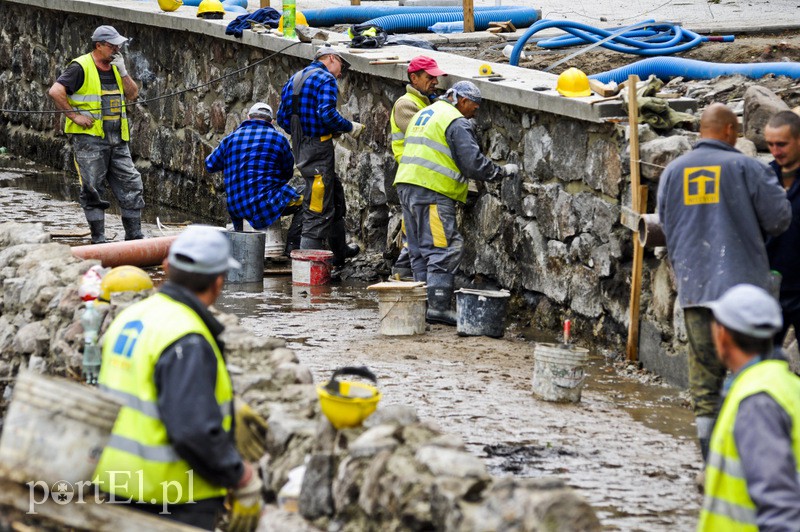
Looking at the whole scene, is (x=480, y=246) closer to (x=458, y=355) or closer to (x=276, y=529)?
(x=458, y=355)

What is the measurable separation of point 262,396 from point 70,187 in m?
10.6

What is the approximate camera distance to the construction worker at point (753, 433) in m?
3.55

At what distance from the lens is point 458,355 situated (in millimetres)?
8703

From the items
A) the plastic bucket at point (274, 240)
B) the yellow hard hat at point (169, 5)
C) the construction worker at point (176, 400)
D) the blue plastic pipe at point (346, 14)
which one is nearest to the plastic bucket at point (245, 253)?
the plastic bucket at point (274, 240)

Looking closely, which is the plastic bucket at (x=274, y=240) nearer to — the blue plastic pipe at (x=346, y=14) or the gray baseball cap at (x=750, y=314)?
the blue plastic pipe at (x=346, y=14)

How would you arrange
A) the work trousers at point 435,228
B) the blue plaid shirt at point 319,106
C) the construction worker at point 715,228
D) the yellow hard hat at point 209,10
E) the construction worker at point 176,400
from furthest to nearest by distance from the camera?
1. the yellow hard hat at point 209,10
2. the blue plaid shirt at point 319,106
3. the work trousers at point 435,228
4. the construction worker at point 715,228
5. the construction worker at point 176,400

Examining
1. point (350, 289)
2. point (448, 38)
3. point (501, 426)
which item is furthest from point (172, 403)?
point (448, 38)

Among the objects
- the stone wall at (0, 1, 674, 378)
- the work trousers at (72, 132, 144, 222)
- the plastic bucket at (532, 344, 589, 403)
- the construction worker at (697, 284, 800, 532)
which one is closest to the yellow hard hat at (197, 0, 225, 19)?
the stone wall at (0, 1, 674, 378)

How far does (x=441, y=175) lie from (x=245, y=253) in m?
2.21

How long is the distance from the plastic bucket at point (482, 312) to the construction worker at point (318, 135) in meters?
2.36

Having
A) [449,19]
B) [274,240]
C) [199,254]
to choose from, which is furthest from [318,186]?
[199,254]

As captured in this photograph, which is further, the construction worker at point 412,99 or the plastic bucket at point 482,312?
the construction worker at point 412,99

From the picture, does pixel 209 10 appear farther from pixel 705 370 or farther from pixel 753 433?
pixel 753 433

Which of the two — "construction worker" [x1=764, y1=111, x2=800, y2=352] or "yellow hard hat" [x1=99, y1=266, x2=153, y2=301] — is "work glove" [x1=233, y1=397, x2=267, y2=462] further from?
"construction worker" [x1=764, y1=111, x2=800, y2=352]
